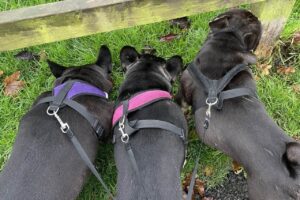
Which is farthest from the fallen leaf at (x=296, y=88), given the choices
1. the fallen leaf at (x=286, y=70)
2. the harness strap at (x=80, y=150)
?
the harness strap at (x=80, y=150)

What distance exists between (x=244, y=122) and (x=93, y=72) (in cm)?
155

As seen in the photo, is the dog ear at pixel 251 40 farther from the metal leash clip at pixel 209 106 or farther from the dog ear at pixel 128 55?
the dog ear at pixel 128 55

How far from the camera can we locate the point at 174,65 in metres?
3.89

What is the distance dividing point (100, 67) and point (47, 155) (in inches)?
48.0

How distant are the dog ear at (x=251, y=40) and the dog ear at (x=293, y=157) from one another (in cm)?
130

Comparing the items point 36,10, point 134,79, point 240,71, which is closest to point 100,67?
point 134,79

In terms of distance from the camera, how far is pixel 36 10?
2.90 meters

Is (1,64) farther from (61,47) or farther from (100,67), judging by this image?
(100,67)

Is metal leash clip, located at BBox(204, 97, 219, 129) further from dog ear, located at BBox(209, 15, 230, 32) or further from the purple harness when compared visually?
the purple harness

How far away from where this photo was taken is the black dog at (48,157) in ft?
9.43

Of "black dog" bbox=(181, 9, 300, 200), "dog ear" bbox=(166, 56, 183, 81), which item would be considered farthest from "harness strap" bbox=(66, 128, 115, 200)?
"dog ear" bbox=(166, 56, 183, 81)

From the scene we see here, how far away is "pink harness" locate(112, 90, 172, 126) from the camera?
329cm

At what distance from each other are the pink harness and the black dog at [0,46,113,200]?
0.22 meters

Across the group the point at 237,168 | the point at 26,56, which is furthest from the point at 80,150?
the point at 26,56
